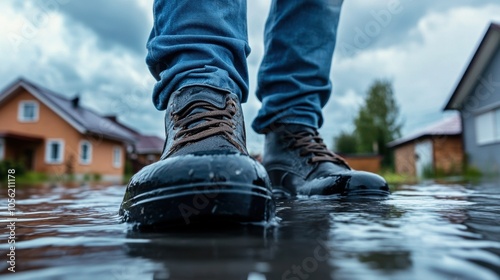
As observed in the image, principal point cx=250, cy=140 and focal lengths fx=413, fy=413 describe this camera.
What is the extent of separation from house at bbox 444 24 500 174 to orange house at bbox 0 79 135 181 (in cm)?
1466

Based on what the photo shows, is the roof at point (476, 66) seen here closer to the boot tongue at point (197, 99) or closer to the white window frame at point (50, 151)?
the boot tongue at point (197, 99)

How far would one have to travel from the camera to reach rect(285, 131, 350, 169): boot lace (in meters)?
1.44

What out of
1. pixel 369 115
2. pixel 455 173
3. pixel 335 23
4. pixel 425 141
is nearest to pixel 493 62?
pixel 455 173

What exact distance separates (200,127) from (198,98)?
93mm

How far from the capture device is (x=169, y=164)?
2.67ft

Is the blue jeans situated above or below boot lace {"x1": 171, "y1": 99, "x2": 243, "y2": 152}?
above

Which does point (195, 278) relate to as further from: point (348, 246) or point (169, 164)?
point (169, 164)

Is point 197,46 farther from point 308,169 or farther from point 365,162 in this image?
point 365,162

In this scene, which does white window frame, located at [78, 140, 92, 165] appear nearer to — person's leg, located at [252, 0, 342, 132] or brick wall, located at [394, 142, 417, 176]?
brick wall, located at [394, 142, 417, 176]

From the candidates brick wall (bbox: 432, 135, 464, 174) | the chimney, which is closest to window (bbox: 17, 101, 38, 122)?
the chimney

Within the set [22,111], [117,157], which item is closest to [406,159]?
[117,157]

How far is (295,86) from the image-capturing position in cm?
159

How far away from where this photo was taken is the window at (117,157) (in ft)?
73.5

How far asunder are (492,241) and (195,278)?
0.44 meters
